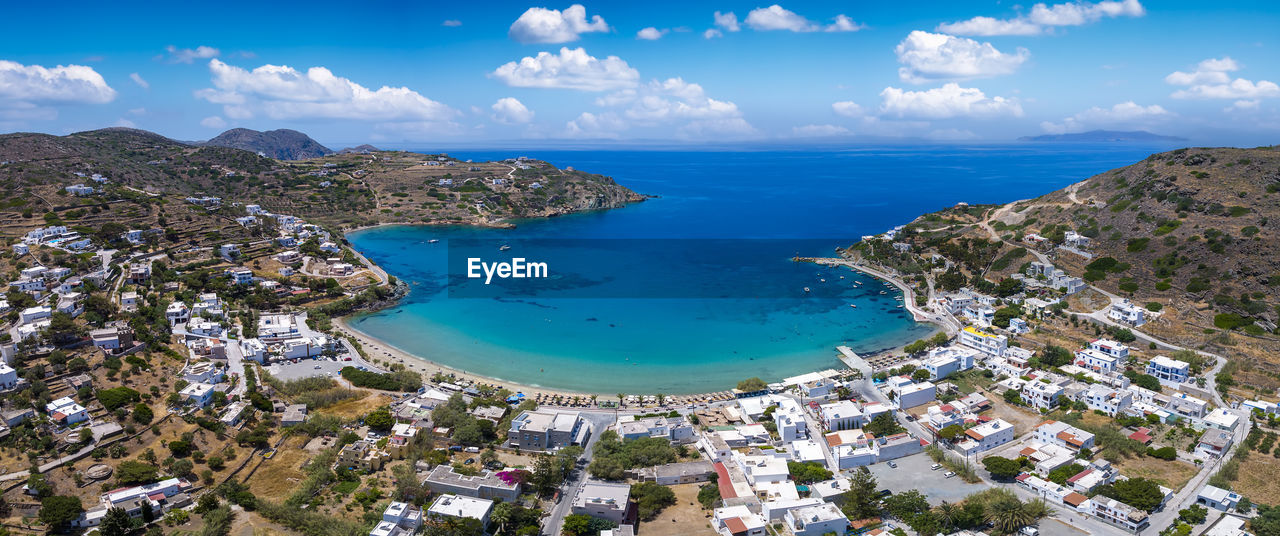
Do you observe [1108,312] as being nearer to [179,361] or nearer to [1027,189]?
[179,361]

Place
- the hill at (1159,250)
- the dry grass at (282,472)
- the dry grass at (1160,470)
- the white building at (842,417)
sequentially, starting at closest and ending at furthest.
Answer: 1. the dry grass at (282,472)
2. the dry grass at (1160,470)
3. the white building at (842,417)
4. the hill at (1159,250)

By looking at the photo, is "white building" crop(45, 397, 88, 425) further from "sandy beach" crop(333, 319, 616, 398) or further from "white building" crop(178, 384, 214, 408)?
"sandy beach" crop(333, 319, 616, 398)

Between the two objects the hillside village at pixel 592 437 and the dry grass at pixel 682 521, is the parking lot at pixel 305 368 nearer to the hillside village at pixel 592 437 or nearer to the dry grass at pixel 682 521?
the hillside village at pixel 592 437

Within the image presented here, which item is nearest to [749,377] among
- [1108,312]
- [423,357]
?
[423,357]

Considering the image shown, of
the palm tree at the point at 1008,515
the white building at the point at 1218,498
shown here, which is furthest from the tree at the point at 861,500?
the white building at the point at 1218,498

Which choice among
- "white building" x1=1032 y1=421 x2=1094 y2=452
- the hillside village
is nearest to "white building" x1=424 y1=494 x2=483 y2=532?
the hillside village

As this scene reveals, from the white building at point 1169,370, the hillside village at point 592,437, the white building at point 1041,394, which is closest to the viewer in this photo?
the hillside village at point 592,437

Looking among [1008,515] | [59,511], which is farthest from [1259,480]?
[59,511]
